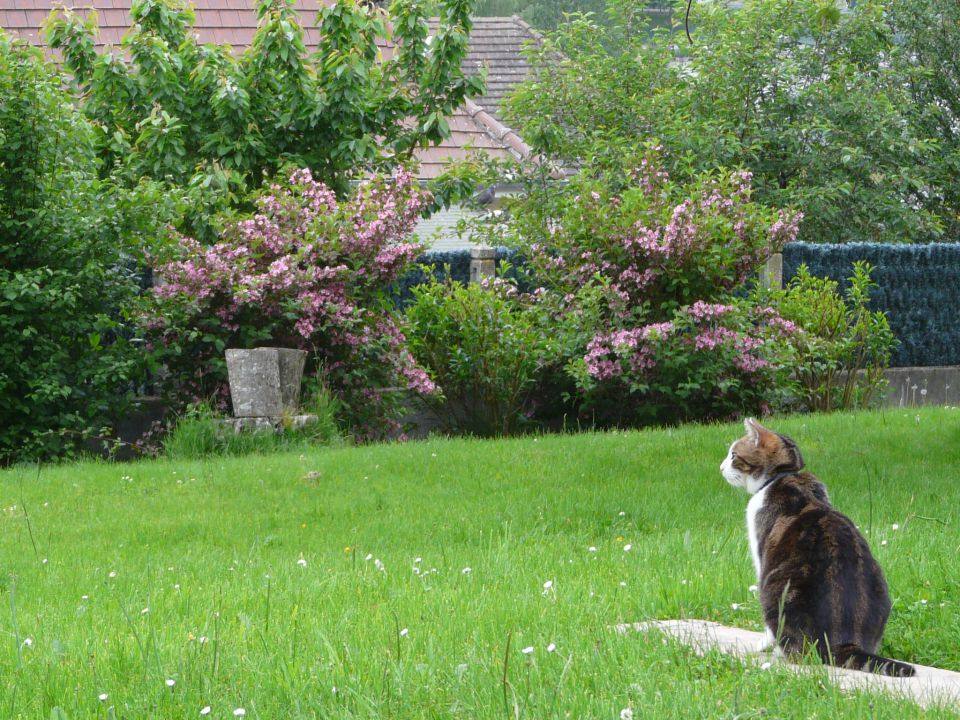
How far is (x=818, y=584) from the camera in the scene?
158 inches

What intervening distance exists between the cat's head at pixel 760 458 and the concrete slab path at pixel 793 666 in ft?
1.97

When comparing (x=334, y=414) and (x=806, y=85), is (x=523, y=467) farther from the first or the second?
(x=806, y=85)

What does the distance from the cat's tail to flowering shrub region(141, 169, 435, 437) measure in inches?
353

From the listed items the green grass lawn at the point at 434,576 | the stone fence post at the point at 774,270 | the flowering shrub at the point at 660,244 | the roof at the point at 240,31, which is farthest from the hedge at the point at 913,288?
the green grass lawn at the point at 434,576

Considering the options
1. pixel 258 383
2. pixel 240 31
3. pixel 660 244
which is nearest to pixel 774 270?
pixel 660 244

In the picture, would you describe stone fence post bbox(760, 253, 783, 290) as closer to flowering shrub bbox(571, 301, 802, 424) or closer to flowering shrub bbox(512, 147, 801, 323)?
flowering shrub bbox(512, 147, 801, 323)

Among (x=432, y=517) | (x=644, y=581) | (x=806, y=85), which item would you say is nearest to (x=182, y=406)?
(x=432, y=517)

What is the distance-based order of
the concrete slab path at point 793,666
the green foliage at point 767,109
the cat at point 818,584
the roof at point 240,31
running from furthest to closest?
the roof at point 240,31, the green foliage at point 767,109, the cat at point 818,584, the concrete slab path at point 793,666

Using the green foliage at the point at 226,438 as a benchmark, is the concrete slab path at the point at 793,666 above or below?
above

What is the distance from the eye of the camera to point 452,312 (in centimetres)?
1392

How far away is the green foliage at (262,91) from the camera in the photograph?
14.1m

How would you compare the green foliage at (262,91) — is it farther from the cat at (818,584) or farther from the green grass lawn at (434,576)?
the cat at (818,584)

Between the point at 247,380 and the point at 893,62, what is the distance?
1585cm

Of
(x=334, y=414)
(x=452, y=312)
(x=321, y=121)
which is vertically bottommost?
(x=334, y=414)
